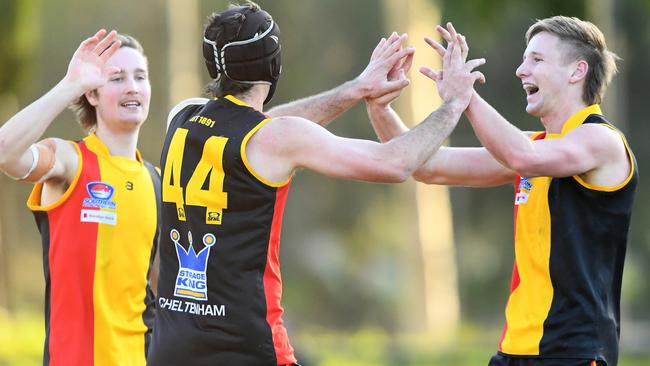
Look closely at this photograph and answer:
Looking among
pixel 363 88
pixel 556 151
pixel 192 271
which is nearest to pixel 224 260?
pixel 192 271

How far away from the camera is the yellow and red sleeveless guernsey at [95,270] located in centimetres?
600

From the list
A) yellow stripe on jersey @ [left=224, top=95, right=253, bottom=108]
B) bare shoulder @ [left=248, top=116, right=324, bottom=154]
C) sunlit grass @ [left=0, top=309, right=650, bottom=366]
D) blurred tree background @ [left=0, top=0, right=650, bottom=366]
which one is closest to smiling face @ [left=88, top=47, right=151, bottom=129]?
yellow stripe on jersey @ [left=224, top=95, right=253, bottom=108]

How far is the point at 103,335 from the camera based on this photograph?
6008 millimetres

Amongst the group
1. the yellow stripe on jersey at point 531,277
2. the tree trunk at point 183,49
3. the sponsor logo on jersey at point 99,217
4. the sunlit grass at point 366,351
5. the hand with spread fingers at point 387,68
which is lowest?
the sunlit grass at point 366,351

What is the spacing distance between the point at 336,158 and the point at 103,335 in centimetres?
185

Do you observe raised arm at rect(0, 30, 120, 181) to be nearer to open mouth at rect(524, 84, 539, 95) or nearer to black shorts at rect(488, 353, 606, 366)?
open mouth at rect(524, 84, 539, 95)

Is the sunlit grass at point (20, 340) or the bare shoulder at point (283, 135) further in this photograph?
the sunlit grass at point (20, 340)

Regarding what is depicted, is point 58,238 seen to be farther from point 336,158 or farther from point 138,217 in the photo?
point 336,158

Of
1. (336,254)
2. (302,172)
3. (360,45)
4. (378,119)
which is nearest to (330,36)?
(360,45)

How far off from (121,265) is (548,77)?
2525mm

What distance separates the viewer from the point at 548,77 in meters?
5.71

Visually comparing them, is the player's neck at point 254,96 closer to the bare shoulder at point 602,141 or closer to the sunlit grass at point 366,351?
the bare shoulder at point 602,141

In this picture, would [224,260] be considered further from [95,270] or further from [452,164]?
[452,164]

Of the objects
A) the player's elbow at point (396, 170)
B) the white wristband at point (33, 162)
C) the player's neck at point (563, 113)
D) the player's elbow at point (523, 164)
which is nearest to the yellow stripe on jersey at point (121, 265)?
the white wristband at point (33, 162)
